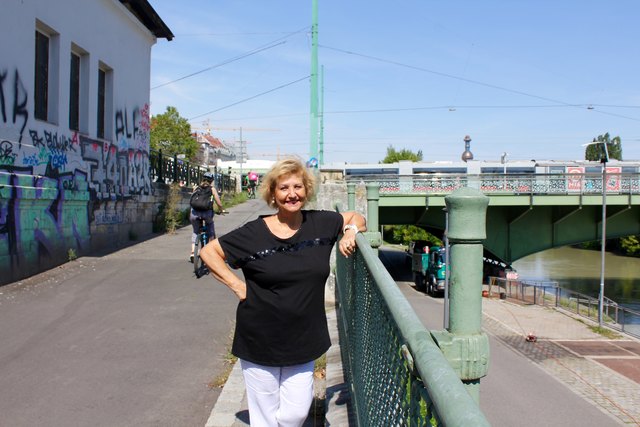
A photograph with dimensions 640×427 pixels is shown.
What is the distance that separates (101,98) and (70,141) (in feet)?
9.10

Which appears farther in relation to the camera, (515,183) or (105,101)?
(515,183)

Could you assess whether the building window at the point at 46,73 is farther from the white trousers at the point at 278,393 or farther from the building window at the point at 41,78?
the white trousers at the point at 278,393

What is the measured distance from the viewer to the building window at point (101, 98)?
1360 cm

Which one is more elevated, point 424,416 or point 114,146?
point 114,146

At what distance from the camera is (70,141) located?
11.3m

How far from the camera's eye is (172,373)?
5.45 metres

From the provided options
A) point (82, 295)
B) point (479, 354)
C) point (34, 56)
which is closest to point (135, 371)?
point (82, 295)

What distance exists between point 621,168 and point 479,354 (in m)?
50.4

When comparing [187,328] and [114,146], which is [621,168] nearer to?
[114,146]

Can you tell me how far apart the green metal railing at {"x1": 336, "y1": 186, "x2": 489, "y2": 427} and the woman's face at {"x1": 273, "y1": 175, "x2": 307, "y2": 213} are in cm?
48

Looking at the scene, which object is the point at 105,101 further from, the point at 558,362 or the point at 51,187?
the point at 558,362

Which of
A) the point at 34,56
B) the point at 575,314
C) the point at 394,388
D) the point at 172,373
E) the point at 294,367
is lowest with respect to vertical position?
the point at 575,314

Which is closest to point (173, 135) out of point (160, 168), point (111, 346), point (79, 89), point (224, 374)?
point (160, 168)

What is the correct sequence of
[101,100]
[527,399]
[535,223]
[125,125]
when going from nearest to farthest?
1. [527,399]
2. [101,100]
3. [125,125]
4. [535,223]
